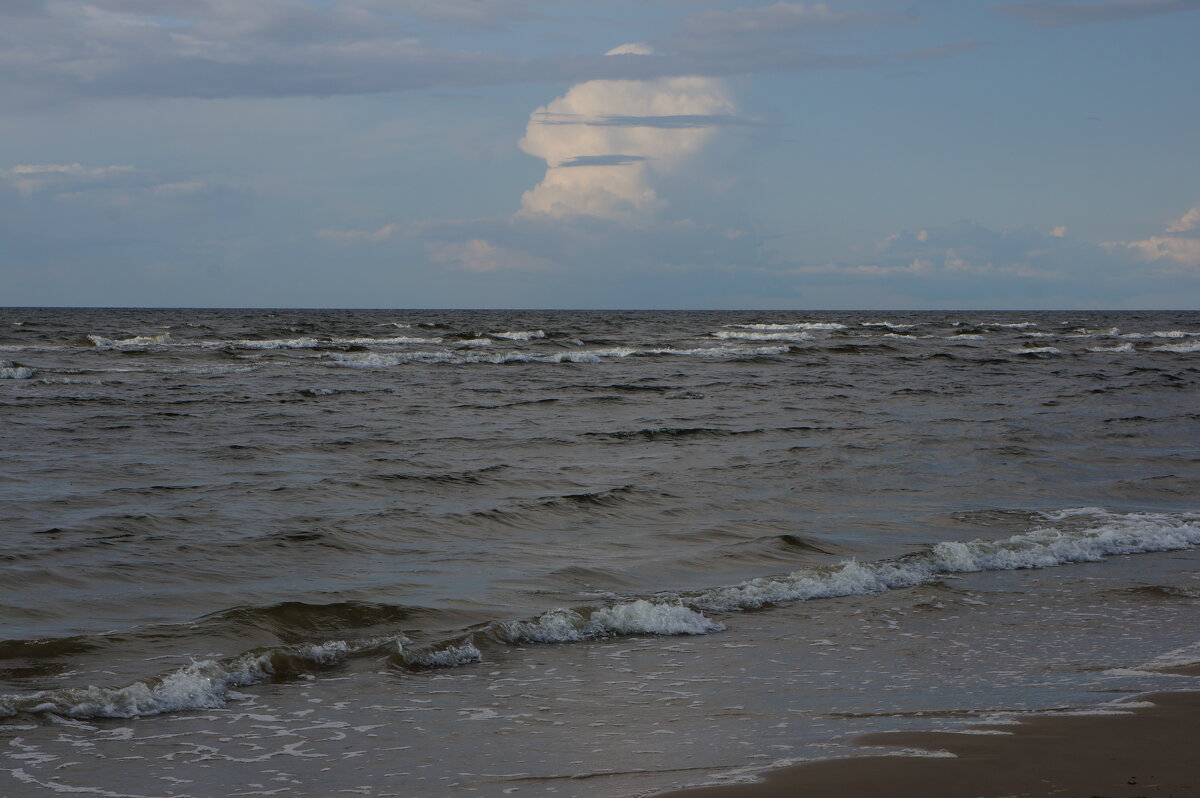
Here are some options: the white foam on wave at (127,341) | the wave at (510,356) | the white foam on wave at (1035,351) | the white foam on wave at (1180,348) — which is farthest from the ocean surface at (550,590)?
the white foam on wave at (1180,348)

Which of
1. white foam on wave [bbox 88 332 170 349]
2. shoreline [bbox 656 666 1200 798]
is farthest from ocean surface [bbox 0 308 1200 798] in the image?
white foam on wave [bbox 88 332 170 349]

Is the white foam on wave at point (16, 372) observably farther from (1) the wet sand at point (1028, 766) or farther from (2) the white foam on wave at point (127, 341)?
(1) the wet sand at point (1028, 766)

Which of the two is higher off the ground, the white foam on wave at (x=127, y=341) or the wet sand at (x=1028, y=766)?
the white foam on wave at (x=127, y=341)

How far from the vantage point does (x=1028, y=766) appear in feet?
13.6

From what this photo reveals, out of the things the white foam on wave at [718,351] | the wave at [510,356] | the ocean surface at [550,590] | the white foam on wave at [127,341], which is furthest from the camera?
the white foam on wave at [127,341]

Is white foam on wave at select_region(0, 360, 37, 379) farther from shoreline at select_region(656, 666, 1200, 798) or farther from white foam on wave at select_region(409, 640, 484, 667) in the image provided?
shoreline at select_region(656, 666, 1200, 798)

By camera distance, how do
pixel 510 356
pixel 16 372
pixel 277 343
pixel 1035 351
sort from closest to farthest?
pixel 16 372, pixel 510 356, pixel 1035 351, pixel 277 343

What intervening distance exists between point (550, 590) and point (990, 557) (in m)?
3.79

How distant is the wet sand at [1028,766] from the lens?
3.93 m

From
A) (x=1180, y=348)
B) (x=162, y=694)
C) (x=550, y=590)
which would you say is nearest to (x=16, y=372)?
(x=550, y=590)

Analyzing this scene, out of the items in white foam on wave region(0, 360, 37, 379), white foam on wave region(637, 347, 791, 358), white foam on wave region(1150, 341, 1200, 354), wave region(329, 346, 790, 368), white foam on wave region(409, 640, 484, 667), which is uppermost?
white foam on wave region(1150, 341, 1200, 354)

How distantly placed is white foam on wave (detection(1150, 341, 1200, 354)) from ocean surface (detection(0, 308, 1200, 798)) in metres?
27.7

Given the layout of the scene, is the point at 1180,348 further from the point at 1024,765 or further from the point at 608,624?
the point at 1024,765

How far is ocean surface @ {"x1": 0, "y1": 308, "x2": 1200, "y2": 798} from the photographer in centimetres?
468
